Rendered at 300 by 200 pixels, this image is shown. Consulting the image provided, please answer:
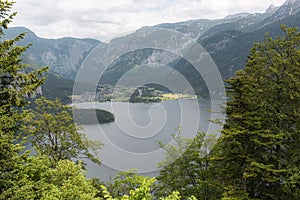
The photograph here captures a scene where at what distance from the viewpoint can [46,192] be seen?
37.2ft

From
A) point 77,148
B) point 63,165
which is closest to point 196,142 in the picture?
point 77,148

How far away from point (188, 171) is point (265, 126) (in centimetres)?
855

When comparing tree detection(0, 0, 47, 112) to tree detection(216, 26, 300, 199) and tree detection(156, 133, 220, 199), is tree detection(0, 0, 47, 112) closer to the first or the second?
tree detection(216, 26, 300, 199)

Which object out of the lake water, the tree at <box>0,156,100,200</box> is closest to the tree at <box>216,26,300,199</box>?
the tree at <box>0,156,100,200</box>

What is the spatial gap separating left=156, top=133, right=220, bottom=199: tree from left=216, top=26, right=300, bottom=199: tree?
4.45m

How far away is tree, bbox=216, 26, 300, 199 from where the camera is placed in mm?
16062

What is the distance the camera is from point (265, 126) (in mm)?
17031

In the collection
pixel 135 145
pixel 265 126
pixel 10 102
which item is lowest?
pixel 135 145

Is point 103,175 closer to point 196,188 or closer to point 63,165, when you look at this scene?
point 196,188

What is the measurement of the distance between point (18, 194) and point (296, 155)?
14.5m

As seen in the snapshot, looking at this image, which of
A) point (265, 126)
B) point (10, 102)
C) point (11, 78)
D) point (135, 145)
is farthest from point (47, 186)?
point (135, 145)

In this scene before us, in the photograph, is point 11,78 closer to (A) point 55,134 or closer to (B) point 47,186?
(B) point 47,186

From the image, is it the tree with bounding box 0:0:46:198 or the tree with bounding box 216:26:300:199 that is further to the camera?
the tree with bounding box 216:26:300:199

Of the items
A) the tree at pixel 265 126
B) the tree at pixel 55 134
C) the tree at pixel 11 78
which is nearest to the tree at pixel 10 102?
the tree at pixel 11 78
